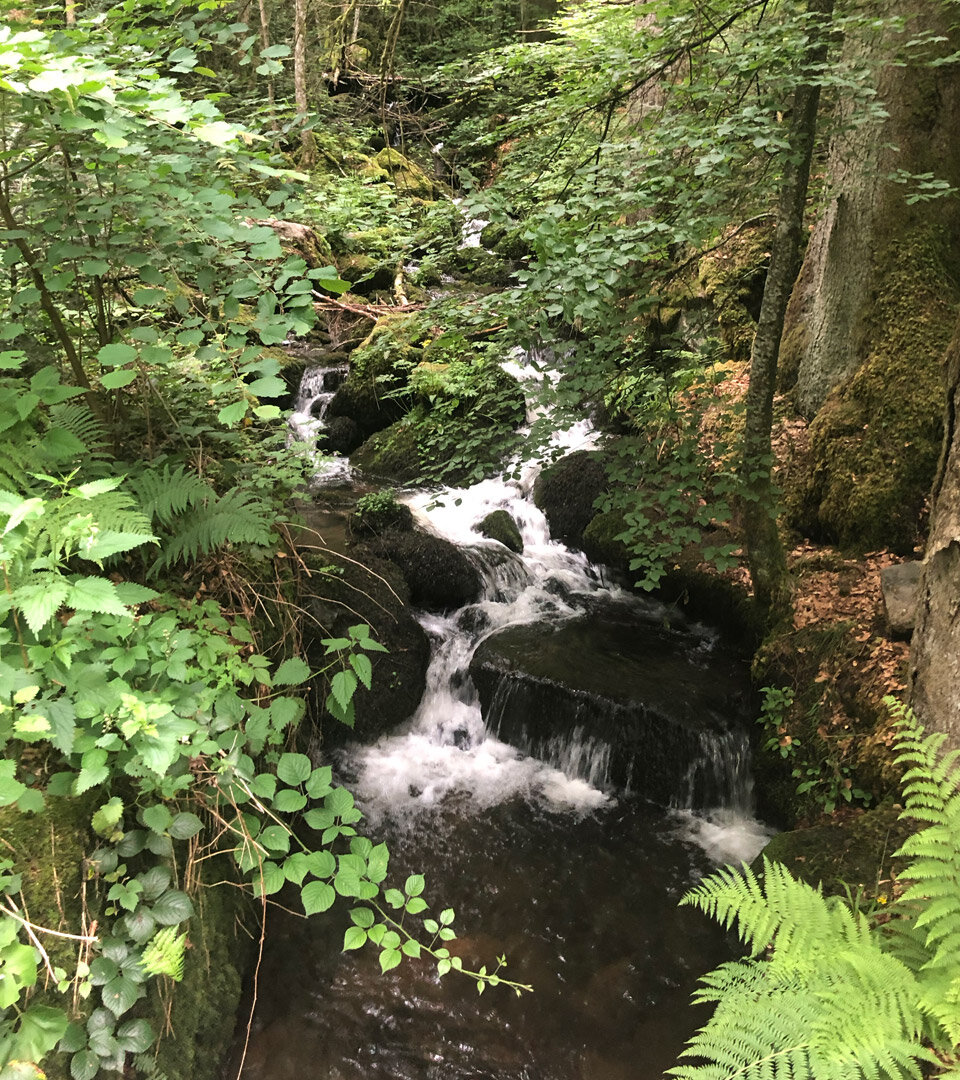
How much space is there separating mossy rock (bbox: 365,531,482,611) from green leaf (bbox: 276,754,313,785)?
13.8ft

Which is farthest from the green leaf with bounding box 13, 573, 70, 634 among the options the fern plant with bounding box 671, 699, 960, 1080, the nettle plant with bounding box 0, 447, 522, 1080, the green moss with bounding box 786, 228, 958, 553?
the green moss with bounding box 786, 228, 958, 553

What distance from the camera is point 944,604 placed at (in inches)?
121

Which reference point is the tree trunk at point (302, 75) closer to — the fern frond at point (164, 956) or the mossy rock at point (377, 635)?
the mossy rock at point (377, 635)

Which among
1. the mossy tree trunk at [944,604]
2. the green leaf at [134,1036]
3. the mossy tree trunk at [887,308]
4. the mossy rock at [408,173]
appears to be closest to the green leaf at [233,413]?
the green leaf at [134,1036]

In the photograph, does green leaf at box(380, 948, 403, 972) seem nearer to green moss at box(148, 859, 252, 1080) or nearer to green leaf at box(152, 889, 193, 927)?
green leaf at box(152, 889, 193, 927)

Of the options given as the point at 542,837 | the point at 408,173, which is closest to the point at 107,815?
the point at 542,837

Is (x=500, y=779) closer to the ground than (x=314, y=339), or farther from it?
closer to the ground

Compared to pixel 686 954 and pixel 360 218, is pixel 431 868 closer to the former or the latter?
pixel 686 954

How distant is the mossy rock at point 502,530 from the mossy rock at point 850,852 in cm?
418

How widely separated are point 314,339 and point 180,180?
29.9ft

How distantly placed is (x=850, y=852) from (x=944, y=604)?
4.73 ft

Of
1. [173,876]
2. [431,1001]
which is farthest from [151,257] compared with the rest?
[431,1001]

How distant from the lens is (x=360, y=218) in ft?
16.6

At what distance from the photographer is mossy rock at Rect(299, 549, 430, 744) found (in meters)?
5.07
